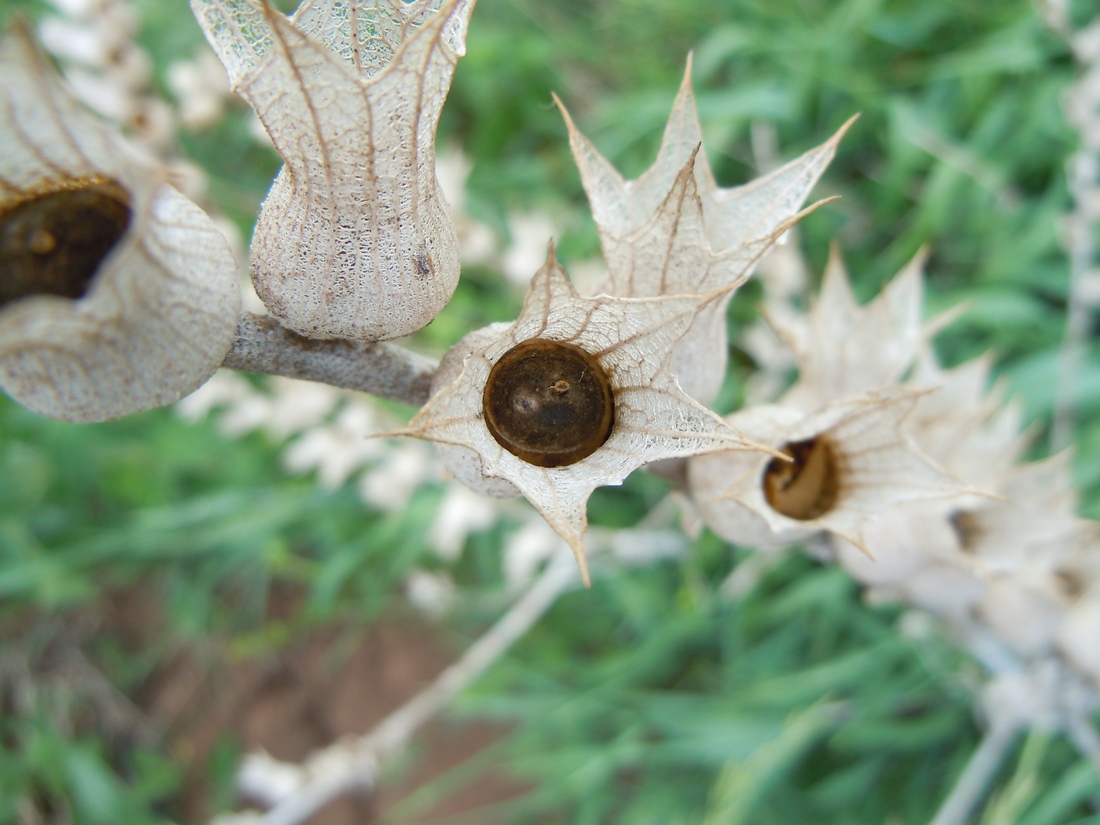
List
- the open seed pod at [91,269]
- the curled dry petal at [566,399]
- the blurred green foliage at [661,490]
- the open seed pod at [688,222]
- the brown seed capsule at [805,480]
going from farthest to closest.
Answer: the blurred green foliage at [661,490] < the brown seed capsule at [805,480] < the open seed pod at [688,222] < the curled dry petal at [566,399] < the open seed pod at [91,269]

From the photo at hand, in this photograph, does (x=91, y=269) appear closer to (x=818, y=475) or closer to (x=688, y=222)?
(x=688, y=222)

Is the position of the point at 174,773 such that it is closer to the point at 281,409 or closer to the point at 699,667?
the point at 281,409

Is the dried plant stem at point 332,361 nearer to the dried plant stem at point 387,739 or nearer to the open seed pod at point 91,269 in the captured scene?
the open seed pod at point 91,269

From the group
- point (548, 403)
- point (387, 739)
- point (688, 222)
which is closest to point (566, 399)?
point (548, 403)

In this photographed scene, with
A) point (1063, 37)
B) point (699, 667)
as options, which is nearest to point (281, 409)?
point (699, 667)

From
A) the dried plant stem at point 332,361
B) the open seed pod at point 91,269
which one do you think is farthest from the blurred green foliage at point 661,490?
the open seed pod at point 91,269

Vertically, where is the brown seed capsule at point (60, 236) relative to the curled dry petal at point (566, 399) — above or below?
above

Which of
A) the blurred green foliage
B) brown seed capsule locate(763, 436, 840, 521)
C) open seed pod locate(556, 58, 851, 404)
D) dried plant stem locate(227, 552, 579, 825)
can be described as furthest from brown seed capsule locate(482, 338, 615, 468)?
dried plant stem locate(227, 552, 579, 825)
